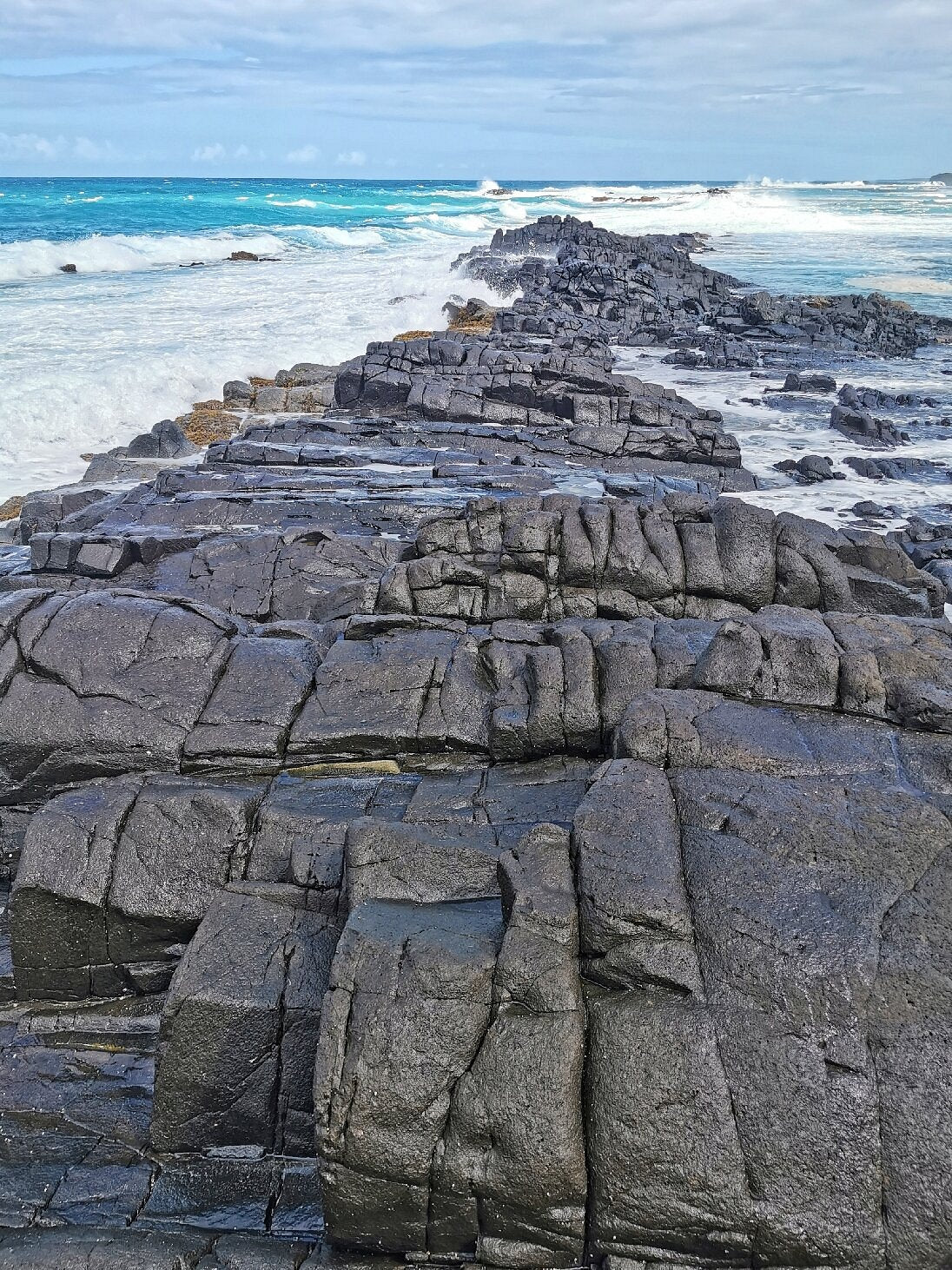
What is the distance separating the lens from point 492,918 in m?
6.06

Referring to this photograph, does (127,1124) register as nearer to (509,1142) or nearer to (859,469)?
(509,1142)

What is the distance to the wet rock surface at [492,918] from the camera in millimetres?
5188

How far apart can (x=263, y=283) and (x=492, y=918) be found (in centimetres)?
5149

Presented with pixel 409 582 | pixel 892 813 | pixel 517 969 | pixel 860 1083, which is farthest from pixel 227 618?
pixel 860 1083

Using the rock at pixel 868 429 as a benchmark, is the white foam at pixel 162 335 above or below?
above

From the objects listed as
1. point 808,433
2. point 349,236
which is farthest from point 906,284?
point 349,236

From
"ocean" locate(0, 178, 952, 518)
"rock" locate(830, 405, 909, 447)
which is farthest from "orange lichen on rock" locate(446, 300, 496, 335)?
"rock" locate(830, 405, 909, 447)

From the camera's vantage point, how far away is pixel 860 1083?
5.22 metres

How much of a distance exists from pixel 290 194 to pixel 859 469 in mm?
133926

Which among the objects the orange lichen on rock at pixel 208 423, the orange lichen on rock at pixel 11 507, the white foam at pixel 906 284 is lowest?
the orange lichen on rock at pixel 11 507

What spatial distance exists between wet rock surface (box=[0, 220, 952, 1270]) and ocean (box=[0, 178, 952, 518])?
42.7 feet

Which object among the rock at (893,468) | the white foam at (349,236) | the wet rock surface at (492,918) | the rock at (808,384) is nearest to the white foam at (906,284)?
the rock at (808,384)

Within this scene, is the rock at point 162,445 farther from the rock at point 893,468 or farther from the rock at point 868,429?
the rock at point 868,429

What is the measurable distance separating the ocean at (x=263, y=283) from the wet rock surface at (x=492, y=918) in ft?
42.7
